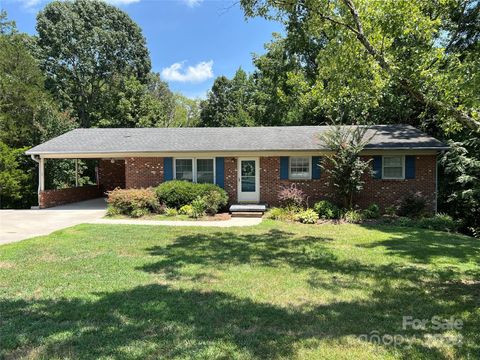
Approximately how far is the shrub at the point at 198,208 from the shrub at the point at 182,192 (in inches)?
19.4

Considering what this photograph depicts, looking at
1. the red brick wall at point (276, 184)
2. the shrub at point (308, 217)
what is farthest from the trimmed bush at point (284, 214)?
the red brick wall at point (276, 184)

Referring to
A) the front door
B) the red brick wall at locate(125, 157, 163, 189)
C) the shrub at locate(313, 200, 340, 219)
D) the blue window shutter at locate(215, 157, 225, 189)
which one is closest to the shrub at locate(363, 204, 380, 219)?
the shrub at locate(313, 200, 340, 219)

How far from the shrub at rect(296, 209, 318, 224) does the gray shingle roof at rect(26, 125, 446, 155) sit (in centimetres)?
290

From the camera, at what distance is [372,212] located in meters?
13.1

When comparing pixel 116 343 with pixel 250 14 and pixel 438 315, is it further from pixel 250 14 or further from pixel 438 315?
pixel 250 14

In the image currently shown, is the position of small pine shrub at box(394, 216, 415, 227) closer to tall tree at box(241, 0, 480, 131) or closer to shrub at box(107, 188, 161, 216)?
tall tree at box(241, 0, 480, 131)

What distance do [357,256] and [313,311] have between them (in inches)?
136

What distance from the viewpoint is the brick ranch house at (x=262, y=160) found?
46.7 ft

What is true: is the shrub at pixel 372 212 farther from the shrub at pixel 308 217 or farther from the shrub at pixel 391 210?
the shrub at pixel 308 217

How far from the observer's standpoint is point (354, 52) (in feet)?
27.5

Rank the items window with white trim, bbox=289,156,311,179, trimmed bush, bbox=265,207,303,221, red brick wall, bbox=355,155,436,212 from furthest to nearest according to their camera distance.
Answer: window with white trim, bbox=289,156,311,179, red brick wall, bbox=355,155,436,212, trimmed bush, bbox=265,207,303,221

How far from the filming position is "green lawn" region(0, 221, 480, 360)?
138 inches

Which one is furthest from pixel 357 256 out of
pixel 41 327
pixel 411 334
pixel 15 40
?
pixel 15 40

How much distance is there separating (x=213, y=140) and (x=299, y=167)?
14.1ft
